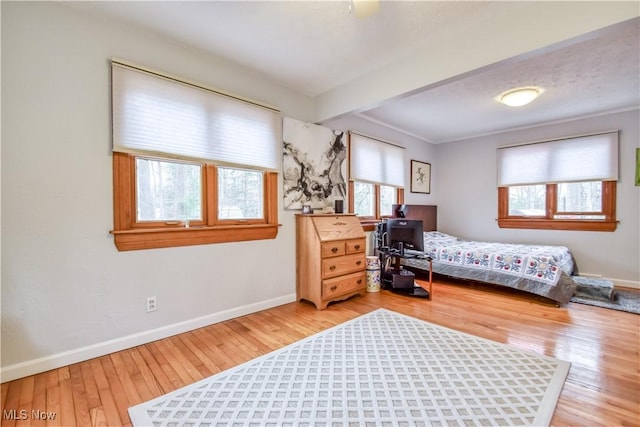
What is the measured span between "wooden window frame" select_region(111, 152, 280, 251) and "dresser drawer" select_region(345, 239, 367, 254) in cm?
89

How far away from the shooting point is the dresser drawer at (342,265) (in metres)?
3.05

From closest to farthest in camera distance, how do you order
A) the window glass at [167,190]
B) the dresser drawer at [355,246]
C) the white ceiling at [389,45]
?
the white ceiling at [389,45]
the window glass at [167,190]
the dresser drawer at [355,246]

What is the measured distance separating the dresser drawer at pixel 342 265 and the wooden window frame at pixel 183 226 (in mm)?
698

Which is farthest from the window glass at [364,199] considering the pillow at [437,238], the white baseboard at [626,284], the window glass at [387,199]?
the white baseboard at [626,284]

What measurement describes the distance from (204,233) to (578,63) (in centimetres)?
392

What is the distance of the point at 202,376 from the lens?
181cm

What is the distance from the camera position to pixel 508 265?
352 cm

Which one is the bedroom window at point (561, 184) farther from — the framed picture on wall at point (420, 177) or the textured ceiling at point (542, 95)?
the framed picture on wall at point (420, 177)

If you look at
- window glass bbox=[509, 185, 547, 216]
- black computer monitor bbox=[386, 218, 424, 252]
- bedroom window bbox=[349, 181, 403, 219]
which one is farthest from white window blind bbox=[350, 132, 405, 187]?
window glass bbox=[509, 185, 547, 216]

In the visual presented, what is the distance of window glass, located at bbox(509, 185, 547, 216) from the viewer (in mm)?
4605

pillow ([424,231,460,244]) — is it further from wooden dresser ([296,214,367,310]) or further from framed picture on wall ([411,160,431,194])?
wooden dresser ([296,214,367,310])

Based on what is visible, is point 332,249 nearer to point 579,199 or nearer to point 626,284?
point 579,199

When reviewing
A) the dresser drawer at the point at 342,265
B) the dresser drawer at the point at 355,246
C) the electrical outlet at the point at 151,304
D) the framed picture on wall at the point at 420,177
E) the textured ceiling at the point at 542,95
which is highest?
the textured ceiling at the point at 542,95

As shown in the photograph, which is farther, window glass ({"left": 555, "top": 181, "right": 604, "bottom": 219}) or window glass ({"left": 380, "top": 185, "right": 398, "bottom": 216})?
window glass ({"left": 380, "top": 185, "right": 398, "bottom": 216})
